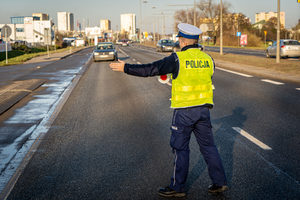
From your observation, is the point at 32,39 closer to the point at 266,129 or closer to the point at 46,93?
the point at 46,93

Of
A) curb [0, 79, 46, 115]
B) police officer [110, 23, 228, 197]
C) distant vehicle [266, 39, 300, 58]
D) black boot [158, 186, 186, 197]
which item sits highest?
distant vehicle [266, 39, 300, 58]

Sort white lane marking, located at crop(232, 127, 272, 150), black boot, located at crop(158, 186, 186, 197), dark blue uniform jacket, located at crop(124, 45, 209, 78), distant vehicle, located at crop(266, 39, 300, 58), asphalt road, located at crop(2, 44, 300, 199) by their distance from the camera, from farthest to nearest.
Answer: distant vehicle, located at crop(266, 39, 300, 58)
white lane marking, located at crop(232, 127, 272, 150)
asphalt road, located at crop(2, 44, 300, 199)
black boot, located at crop(158, 186, 186, 197)
dark blue uniform jacket, located at crop(124, 45, 209, 78)

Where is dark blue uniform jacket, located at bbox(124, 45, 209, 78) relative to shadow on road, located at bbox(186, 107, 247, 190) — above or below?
above

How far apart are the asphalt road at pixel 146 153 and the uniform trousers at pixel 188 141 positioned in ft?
0.75

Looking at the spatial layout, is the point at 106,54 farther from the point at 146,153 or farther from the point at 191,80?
the point at 191,80

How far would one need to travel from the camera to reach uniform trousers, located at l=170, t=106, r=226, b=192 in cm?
413

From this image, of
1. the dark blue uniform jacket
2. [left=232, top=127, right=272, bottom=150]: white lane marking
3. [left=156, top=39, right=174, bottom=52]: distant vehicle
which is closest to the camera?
the dark blue uniform jacket

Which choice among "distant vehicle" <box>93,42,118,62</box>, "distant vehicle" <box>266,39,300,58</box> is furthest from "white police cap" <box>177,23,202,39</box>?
"distant vehicle" <box>93,42,118,62</box>

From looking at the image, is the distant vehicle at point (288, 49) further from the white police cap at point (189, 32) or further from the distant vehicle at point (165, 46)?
the white police cap at point (189, 32)

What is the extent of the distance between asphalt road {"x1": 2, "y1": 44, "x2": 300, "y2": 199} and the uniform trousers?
229 millimetres

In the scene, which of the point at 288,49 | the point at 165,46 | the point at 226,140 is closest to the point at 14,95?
the point at 226,140

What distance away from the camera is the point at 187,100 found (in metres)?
4.16

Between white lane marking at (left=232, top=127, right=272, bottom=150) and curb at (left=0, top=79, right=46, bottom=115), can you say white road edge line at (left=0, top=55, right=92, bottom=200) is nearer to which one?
curb at (left=0, top=79, right=46, bottom=115)

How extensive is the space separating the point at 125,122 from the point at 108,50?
24.0m
